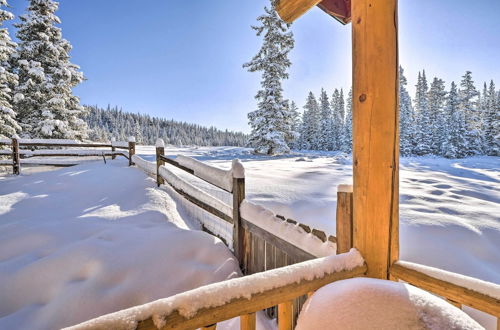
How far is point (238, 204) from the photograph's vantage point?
10.1 ft

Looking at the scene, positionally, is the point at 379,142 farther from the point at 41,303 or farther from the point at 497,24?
the point at 497,24

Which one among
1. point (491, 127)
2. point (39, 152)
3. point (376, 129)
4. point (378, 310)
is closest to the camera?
point (378, 310)

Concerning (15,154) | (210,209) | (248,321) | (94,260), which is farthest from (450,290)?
(15,154)

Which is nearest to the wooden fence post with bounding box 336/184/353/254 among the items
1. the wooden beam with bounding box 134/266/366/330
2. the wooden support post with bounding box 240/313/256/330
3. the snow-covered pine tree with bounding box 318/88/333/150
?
the wooden beam with bounding box 134/266/366/330

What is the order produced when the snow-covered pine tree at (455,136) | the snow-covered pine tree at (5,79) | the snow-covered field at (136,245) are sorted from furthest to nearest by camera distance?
1. the snow-covered pine tree at (455,136)
2. the snow-covered pine tree at (5,79)
3. the snow-covered field at (136,245)

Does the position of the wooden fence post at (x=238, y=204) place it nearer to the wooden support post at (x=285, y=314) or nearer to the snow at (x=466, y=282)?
the wooden support post at (x=285, y=314)

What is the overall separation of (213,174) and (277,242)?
1.50 metres

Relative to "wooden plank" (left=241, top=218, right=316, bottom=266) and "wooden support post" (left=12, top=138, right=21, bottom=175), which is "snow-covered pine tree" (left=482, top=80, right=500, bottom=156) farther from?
"wooden support post" (left=12, top=138, right=21, bottom=175)

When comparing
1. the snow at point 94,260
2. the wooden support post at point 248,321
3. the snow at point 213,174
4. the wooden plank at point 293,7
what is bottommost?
the snow at point 94,260

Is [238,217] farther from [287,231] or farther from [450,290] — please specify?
[450,290]

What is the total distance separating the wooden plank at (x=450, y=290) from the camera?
1166 millimetres

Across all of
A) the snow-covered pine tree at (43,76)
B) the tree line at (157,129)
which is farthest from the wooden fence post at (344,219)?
the tree line at (157,129)

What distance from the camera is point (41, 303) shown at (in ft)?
7.27

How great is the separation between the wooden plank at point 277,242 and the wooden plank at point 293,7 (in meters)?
2.04
